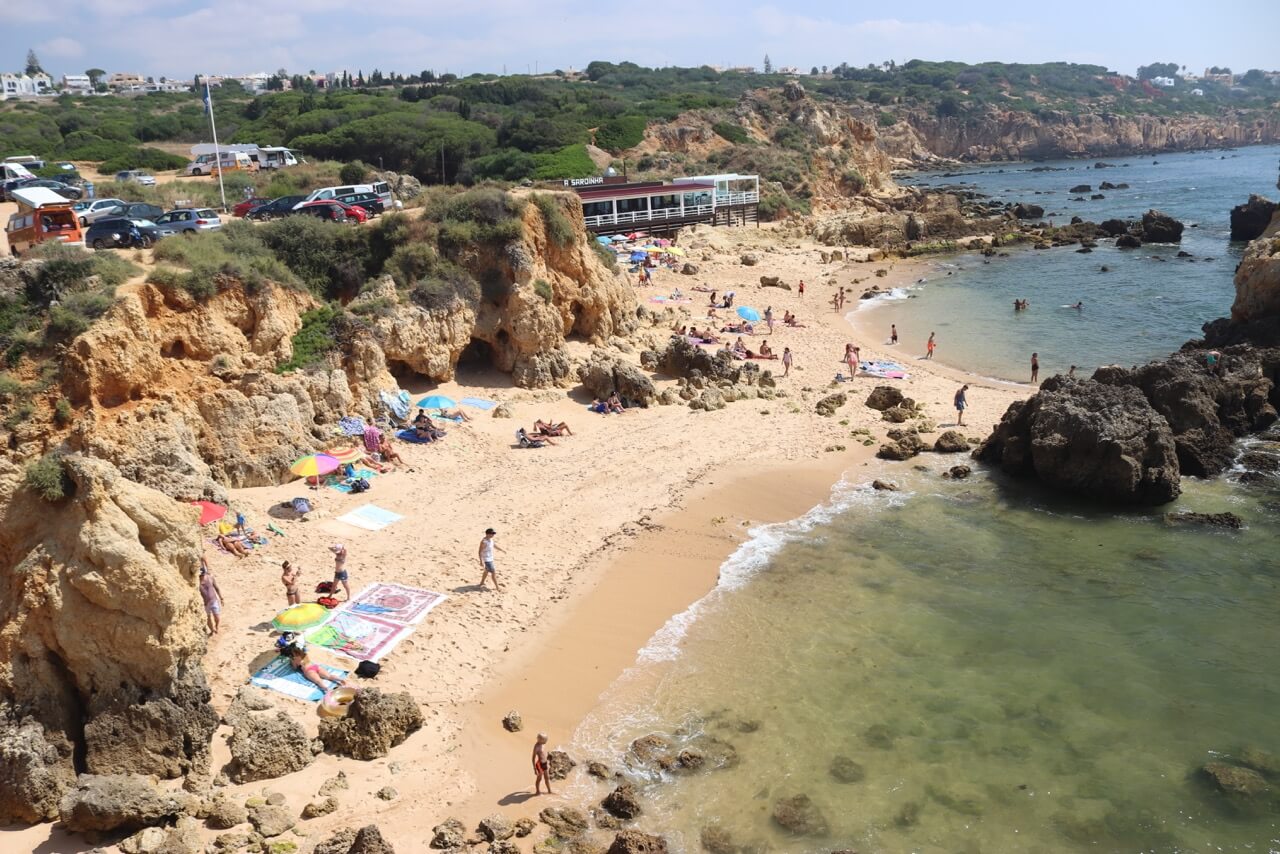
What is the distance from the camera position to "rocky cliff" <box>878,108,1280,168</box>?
13800 centimetres

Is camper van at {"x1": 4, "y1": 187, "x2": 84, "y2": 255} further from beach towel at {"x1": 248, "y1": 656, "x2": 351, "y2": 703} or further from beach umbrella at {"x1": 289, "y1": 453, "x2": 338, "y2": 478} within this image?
beach towel at {"x1": 248, "y1": 656, "x2": 351, "y2": 703}

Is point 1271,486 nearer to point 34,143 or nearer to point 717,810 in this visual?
point 717,810

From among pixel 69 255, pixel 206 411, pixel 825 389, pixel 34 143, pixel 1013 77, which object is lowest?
pixel 825 389

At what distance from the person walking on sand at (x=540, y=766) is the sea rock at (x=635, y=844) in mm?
1377

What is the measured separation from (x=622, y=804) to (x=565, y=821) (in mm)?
766

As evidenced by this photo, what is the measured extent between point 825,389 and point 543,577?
14.8m

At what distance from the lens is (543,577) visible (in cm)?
1736

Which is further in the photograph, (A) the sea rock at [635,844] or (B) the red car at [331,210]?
(B) the red car at [331,210]

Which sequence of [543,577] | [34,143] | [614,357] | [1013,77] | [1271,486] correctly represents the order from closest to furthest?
[543,577], [1271,486], [614,357], [34,143], [1013,77]

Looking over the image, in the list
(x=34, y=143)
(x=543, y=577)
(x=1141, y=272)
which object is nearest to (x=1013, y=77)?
(x=1141, y=272)

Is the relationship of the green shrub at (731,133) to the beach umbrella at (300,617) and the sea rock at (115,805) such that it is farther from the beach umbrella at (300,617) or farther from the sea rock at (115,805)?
the sea rock at (115,805)

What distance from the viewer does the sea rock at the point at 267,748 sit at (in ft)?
38.0

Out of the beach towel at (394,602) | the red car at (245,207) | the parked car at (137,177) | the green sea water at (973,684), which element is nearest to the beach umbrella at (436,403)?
the beach towel at (394,602)

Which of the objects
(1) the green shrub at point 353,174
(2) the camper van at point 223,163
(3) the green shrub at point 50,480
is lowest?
(3) the green shrub at point 50,480
